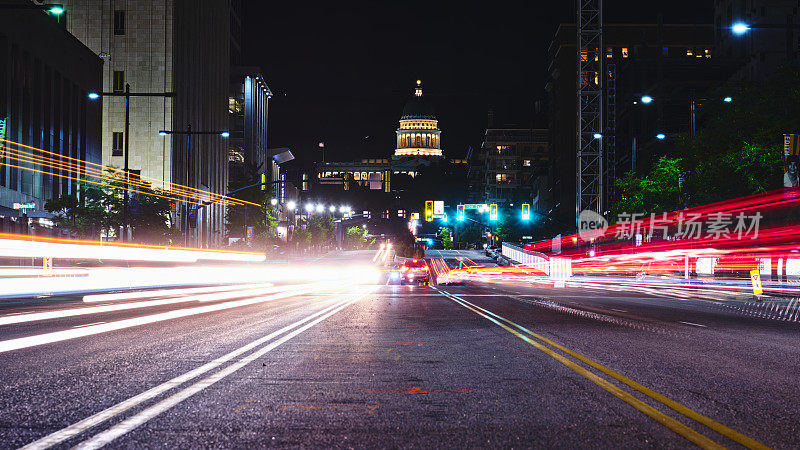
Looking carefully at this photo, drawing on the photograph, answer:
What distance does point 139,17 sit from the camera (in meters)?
70.6

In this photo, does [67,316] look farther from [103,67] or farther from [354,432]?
[103,67]

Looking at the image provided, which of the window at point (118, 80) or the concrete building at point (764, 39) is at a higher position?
the concrete building at point (764, 39)

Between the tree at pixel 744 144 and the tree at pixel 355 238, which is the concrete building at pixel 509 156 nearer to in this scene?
the tree at pixel 355 238

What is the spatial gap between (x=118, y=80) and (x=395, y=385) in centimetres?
6900

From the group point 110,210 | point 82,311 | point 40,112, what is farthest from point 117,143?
point 82,311

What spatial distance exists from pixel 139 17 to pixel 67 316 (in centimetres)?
5956

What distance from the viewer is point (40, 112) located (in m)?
51.4

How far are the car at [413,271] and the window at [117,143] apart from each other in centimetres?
3866

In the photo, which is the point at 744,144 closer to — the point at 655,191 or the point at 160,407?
the point at 655,191

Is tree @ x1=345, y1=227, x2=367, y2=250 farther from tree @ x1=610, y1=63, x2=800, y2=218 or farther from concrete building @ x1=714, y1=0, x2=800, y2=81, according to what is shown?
tree @ x1=610, y1=63, x2=800, y2=218

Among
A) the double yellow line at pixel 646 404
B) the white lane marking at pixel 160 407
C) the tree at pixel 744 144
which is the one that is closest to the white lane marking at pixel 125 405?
the white lane marking at pixel 160 407

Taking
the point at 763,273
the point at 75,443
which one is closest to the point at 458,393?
the point at 75,443

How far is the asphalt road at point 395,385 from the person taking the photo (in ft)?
18.4

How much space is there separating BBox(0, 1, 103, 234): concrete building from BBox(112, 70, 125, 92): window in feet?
20.4
